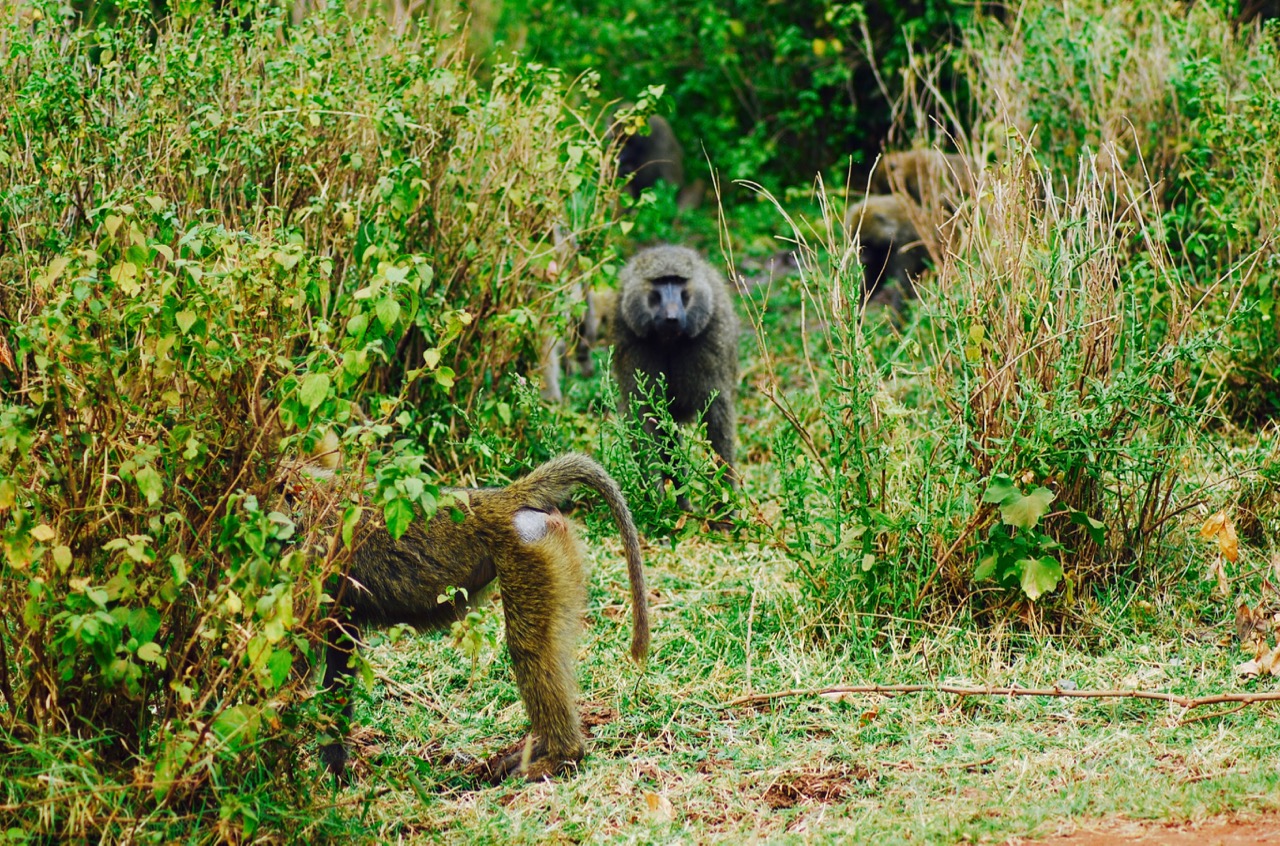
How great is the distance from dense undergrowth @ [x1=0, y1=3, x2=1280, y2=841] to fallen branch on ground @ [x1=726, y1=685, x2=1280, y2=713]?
0.58 feet

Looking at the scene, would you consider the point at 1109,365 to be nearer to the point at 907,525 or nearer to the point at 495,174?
the point at 907,525

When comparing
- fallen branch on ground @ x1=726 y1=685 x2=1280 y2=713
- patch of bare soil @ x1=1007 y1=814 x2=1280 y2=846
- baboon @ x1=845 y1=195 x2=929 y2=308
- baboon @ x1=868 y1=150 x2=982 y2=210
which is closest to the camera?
patch of bare soil @ x1=1007 y1=814 x2=1280 y2=846

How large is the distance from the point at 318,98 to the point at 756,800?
301 cm

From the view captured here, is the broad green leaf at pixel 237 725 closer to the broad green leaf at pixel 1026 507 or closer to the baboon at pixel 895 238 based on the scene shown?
the broad green leaf at pixel 1026 507

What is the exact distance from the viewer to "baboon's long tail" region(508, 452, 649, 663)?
12.1 ft

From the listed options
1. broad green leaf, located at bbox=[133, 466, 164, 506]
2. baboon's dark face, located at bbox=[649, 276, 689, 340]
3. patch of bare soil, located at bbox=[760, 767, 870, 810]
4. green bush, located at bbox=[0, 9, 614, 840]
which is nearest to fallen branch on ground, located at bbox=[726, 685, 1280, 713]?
patch of bare soil, located at bbox=[760, 767, 870, 810]

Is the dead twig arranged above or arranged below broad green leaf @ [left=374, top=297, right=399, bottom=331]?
below

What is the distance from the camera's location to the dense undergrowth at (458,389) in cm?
292

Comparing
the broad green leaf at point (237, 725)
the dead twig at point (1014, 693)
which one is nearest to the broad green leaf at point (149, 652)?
the broad green leaf at point (237, 725)

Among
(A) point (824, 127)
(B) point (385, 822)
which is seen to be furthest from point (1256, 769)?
(A) point (824, 127)

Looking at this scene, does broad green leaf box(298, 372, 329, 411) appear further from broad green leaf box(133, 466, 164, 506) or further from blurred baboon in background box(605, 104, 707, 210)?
blurred baboon in background box(605, 104, 707, 210)

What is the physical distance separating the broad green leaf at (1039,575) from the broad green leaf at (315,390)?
2353 mm

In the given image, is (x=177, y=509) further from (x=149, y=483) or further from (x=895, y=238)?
(x=895, y=238)

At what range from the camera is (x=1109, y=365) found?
14.3 ft
